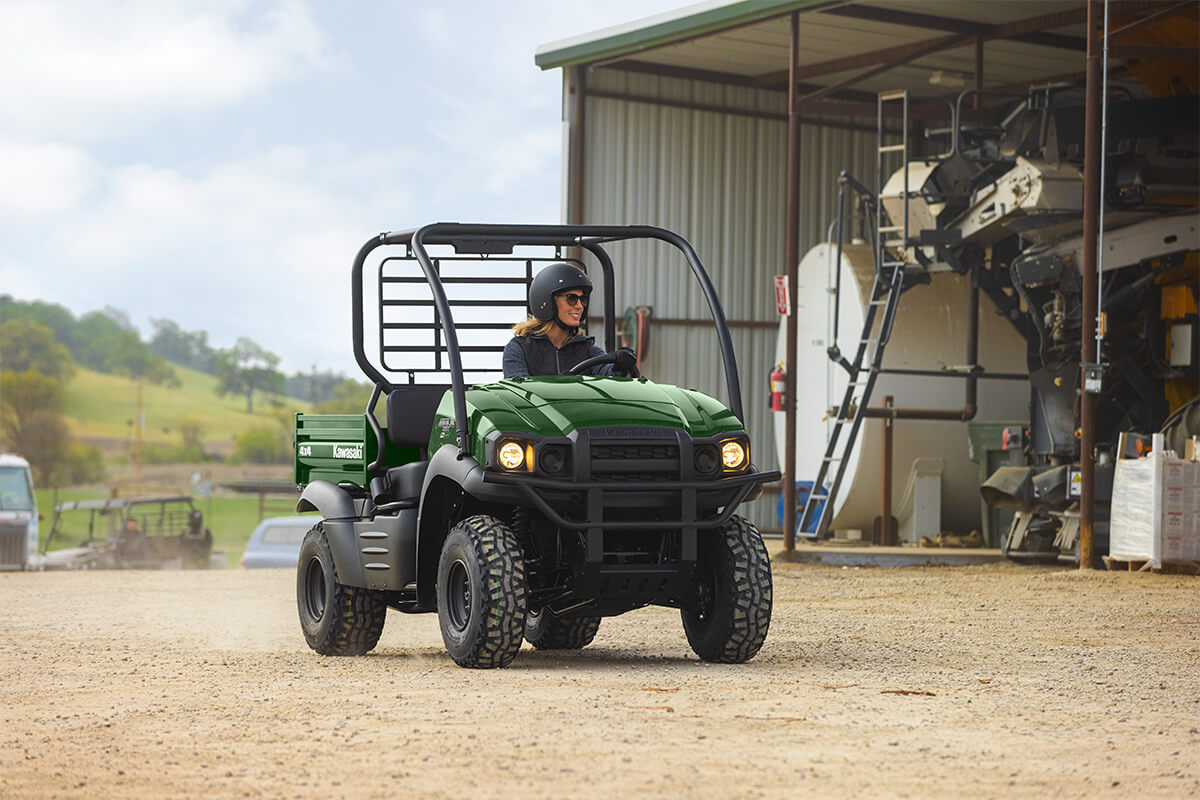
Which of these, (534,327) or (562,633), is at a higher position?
(534,327)

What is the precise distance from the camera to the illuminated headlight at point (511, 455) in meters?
8.00

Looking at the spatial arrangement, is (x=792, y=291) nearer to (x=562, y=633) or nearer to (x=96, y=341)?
(x=562, y=633)

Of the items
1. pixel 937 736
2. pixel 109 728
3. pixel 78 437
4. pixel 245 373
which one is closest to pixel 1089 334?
pixel 937 736

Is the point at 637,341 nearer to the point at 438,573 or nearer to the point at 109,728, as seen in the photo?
the point at 438,573

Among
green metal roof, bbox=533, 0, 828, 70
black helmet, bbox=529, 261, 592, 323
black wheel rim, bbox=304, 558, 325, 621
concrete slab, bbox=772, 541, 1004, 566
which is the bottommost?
concrete slab, bbox=772, 541, 1004, 566

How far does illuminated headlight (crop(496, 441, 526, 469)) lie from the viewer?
800 cm

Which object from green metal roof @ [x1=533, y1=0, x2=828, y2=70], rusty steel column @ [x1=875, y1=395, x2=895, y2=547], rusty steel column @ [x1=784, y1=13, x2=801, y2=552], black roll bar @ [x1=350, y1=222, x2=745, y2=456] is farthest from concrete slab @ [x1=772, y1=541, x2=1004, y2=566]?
black roll bar @ [x1=350, y1=222, x2=745, y2=456]

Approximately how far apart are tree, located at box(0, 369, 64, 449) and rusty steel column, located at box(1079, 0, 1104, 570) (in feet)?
208

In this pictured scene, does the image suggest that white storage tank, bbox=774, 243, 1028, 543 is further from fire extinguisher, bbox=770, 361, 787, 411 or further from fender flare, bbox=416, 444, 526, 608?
fender flare, bbox=416, 444, 526, 608

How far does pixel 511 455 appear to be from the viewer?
801 cm

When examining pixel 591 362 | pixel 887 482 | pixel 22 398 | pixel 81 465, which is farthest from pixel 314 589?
pixel 22 398

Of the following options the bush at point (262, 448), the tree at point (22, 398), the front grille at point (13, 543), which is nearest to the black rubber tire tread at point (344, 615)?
the front grille at point (13, 543)

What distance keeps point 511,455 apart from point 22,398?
2881 inches

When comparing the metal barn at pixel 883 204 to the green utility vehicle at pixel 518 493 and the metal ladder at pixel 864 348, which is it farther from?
the green utility vehicle at pixel 518 493
